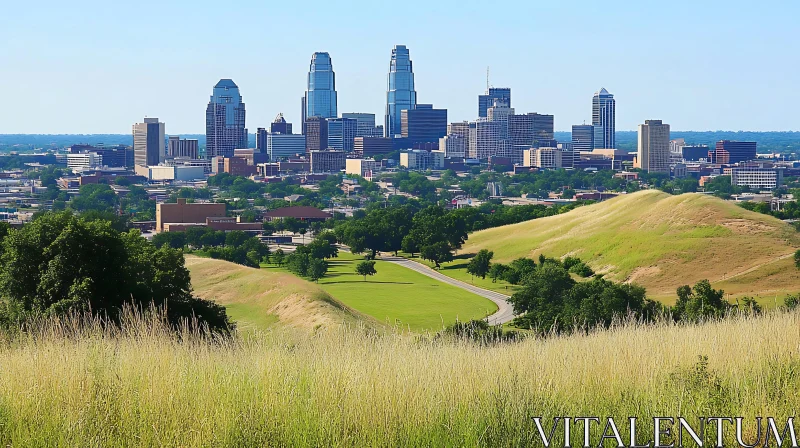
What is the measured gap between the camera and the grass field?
158 ft

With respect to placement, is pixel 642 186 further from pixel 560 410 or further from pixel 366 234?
pixel 560 410

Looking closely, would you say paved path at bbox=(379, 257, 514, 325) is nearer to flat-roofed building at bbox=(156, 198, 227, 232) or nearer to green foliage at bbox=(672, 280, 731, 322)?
green foliage at bbox=(672, 280, 731, 322)

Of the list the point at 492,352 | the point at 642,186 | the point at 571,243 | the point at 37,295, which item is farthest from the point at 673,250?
the point at 642,186

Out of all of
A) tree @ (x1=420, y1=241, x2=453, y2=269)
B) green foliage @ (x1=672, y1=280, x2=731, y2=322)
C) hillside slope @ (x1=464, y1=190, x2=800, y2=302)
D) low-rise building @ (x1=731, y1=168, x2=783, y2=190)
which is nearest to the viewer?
green foliage @ (x1=672, y1=280, x2=731, y2=322)

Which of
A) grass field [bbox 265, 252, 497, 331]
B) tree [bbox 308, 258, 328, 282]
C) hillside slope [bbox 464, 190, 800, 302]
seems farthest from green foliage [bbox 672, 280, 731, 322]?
tree [bbox 308, 258, 328, 282]

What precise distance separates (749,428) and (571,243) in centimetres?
6319

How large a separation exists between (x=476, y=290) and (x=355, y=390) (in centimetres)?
5334

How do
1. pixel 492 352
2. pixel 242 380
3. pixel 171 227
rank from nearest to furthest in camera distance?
pixel 242 380 < pixel 492 352 < pixel 171 227

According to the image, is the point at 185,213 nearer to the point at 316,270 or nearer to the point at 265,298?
the point at 316,270

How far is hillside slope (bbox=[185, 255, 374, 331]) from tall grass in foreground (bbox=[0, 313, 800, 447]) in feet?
80.8

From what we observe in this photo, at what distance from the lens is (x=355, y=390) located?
26.4 ft

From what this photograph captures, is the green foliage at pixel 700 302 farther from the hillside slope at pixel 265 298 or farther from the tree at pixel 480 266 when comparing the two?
the tree at pixel 480 266

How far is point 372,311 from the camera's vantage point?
51.3 meters

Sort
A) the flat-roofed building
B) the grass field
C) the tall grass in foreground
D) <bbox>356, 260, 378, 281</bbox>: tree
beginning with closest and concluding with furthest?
the tall grass in foreground < the grass field < <bbox>356, 260, 378, 281</bbox>: tree < the flat-roofed building
